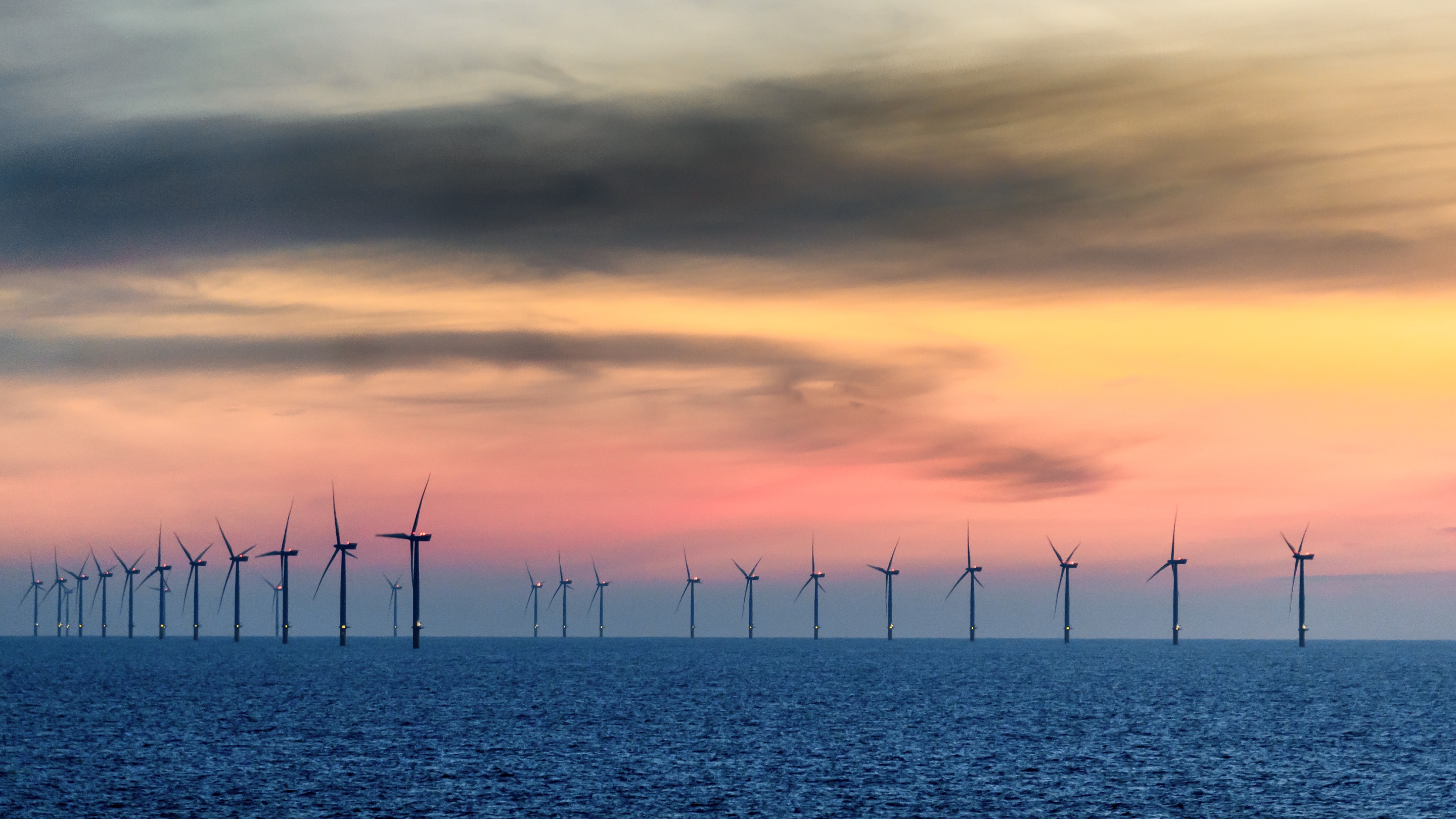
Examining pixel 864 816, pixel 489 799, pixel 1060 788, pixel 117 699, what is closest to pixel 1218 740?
pixel 1060 788

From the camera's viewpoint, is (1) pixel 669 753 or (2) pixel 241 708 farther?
(2) pixel 241 708

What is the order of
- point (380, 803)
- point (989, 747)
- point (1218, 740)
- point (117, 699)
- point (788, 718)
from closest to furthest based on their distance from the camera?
point (380, 803) → point (989, 747) → point (1218, 740) → point (788, 718) → point (117, 699)

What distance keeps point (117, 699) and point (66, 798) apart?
104 metres

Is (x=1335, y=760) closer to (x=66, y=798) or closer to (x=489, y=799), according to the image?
(x=489, y=799)

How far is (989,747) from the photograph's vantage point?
129 meters

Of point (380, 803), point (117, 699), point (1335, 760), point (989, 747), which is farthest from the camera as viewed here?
point (117, 699)

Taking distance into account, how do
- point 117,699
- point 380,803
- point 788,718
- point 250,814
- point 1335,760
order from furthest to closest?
point 117,699 → point 788,718 → point 1335,760 → point 380,803 → point 250,814

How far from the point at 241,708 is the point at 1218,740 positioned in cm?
10884

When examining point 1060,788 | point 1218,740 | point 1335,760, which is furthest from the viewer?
point 1218,740

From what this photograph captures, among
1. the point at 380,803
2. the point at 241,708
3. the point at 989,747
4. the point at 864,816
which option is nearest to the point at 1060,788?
the point at 864,816

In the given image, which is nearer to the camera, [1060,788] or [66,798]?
[66,798]

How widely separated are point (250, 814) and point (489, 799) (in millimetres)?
14886

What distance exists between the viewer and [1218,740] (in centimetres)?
13838

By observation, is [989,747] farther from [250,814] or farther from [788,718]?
[250,814]
